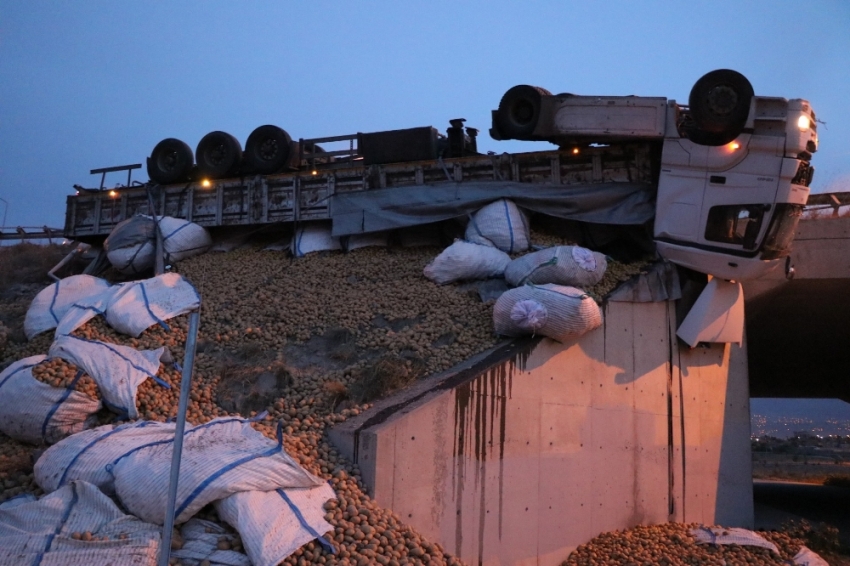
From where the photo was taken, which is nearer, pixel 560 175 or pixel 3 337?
pixel 3 337

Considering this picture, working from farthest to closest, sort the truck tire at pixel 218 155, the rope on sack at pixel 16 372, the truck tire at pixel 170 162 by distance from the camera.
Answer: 1. the truck tire at pixel 170 162
2. the truck tire at pixel 218 155
3. the rope on sack at pixel 16 372

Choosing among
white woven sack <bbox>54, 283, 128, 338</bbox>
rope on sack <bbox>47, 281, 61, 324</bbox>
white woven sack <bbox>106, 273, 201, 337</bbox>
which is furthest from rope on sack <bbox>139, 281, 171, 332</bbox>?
rope on sack <bbox>47, 281, 61, 324</bbox>

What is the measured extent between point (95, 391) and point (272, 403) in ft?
5.81

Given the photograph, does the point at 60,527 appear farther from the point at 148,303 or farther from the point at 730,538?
the point at 730,538

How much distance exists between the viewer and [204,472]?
556 centimetres

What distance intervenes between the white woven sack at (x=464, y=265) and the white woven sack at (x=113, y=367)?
4.15 meters

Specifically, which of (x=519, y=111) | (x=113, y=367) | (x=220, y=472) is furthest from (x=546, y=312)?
(x=519, y=111)

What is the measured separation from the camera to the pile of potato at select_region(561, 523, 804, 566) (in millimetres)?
8680

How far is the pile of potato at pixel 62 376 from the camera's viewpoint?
7.49m

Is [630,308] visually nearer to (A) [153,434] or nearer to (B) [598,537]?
(B) [598,537]

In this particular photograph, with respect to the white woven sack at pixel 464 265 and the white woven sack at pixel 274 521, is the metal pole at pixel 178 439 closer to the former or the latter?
the white woven sack at pixel 274 521

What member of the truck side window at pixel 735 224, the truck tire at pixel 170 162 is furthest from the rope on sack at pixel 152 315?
the truck side window at pixel 735 224

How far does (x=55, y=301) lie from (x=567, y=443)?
6949mm

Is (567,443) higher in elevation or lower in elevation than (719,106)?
lower
